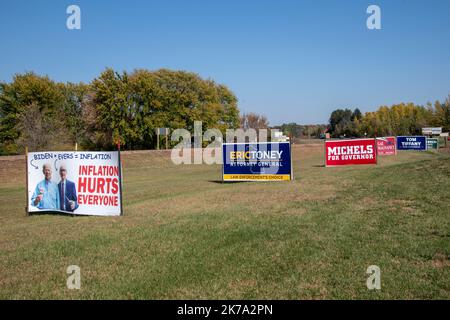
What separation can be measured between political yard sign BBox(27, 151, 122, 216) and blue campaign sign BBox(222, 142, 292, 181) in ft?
29.3

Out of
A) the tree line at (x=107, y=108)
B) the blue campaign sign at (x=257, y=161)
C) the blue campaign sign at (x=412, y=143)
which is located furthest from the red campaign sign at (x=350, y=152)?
the tree line at (x=107, y=108)

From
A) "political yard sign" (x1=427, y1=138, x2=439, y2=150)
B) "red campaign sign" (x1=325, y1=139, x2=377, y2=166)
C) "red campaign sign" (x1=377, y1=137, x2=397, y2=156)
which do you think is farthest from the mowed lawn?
"political yard sign" (x1=427, y1=138, x2=439, y2=150)

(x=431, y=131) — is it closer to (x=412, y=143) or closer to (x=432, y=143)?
(x=432, y=143)

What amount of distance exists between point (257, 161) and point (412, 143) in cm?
3952

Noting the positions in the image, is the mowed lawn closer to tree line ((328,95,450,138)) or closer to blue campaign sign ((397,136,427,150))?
blue campaign sign ((397,136,427,150))

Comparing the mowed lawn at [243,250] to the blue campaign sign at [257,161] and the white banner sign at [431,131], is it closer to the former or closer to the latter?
the blue campaign sign at [257,161]

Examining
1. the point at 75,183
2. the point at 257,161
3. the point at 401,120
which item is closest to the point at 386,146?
the point at 257,161

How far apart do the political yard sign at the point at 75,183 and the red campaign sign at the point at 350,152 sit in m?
18.0

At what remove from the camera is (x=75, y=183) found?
1112cm

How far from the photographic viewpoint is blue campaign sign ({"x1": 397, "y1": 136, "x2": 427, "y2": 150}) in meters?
50.5

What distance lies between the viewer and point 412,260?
18.5 feet

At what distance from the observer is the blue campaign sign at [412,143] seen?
50531 mm

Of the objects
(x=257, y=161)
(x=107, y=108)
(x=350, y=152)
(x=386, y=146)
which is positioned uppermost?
(x=107, y=108)

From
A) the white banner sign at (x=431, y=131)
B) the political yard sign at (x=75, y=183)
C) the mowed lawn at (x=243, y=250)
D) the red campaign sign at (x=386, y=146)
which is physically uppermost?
the white banner sign at (x=431, y=131)
